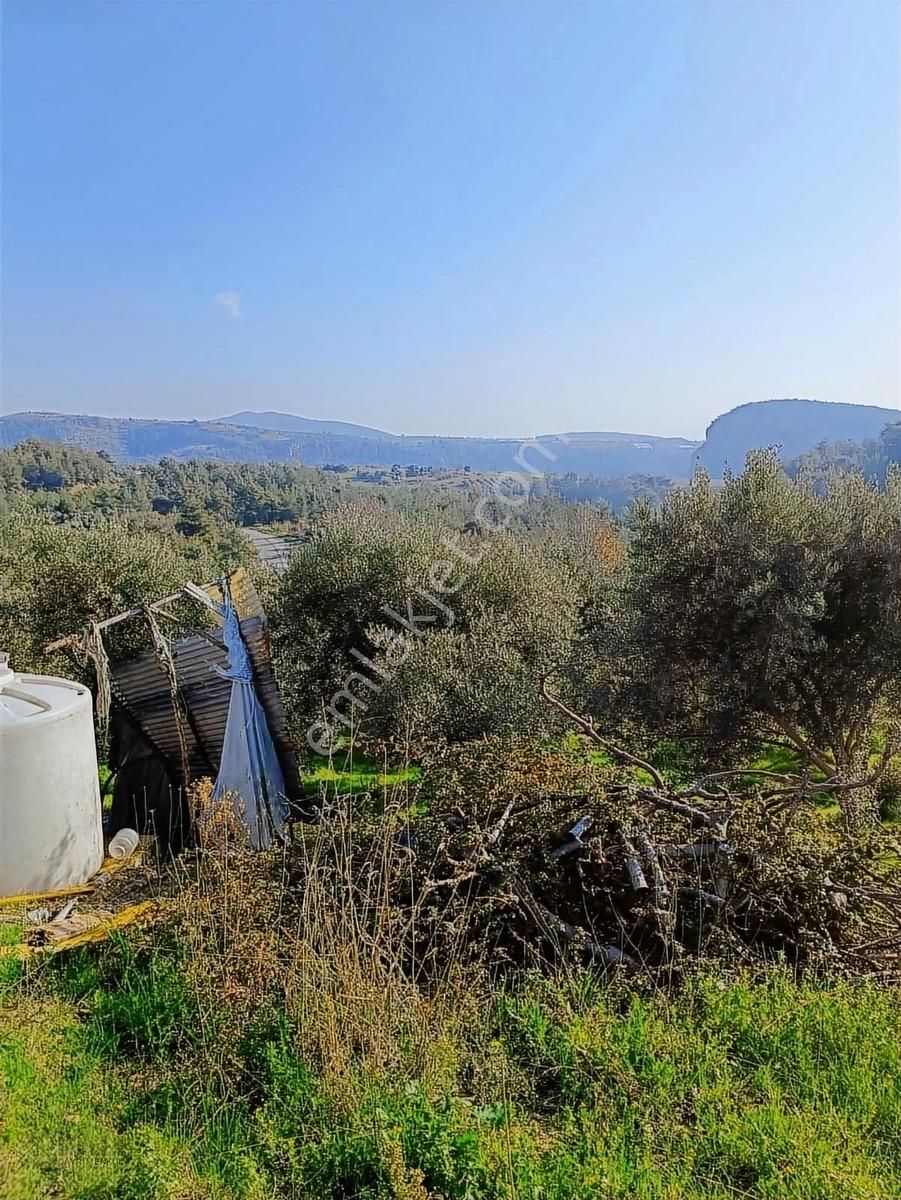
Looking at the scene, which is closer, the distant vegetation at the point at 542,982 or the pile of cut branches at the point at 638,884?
the distant vegetation at the point at 542,982

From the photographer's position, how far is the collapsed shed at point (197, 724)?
734cm

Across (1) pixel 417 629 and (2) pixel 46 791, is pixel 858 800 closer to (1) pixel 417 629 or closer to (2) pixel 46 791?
(1) pixel 417 629

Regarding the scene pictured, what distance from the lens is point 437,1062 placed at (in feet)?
10.3

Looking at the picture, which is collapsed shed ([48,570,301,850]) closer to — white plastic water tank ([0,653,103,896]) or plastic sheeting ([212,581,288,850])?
plastic sheeting ([212,581,288,850])

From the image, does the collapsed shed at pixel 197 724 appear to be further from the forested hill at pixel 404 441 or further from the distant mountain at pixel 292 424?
the distant mountain at pixel 292 424

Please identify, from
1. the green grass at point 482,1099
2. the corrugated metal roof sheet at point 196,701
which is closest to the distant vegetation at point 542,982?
the green grass at point 482,1099

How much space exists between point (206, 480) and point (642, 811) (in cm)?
3590

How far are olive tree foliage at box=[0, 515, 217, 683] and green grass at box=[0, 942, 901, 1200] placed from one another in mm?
8537

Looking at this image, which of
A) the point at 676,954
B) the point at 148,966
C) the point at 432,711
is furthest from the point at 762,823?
the point at 432,711

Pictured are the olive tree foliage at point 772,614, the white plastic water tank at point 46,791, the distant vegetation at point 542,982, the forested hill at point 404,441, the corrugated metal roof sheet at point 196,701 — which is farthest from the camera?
the forested hill at point 404,441

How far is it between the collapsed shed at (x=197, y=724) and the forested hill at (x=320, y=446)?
14997 millimetres

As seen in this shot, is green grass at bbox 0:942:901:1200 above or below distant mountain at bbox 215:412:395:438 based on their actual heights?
below

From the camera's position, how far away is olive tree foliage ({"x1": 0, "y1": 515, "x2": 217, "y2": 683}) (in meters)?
11.4

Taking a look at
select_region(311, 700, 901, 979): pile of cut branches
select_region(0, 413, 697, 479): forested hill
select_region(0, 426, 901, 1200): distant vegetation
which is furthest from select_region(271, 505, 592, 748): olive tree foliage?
select_region(0, 413, 697, 479): forested hill
